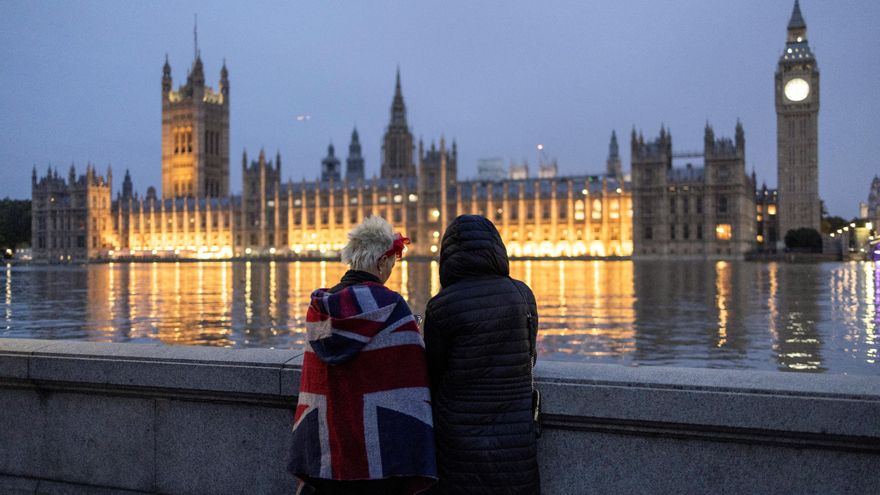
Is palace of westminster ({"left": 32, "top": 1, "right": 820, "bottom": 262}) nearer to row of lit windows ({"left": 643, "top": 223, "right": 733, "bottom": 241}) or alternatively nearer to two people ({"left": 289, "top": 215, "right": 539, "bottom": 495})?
row of lit windows ({"left": 643, "top": 223, "right": 733, "bottom": 241})

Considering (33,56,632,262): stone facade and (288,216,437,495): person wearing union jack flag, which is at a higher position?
(33,56,632,262): stone facade

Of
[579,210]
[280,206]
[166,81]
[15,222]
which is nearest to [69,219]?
[15,222]

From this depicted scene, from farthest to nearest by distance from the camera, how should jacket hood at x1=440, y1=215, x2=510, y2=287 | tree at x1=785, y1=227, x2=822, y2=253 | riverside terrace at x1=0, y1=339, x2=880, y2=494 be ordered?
tree at x1=785, y1=227, x2=822, y2=253
jacket hood at x1=440, y1=215, x2=510, y2=287
riverside terrace at x1=0, y1=339, x2=880, y2=494

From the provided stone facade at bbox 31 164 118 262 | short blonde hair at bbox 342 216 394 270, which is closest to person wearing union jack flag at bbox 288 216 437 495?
short blonde hair at bbox 342 216 394 270

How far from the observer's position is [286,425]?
475 centimetres

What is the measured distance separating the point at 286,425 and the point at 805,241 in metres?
95.1

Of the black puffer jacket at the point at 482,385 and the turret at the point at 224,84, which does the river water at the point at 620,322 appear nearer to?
the black puffer jacket at the point at 482,385

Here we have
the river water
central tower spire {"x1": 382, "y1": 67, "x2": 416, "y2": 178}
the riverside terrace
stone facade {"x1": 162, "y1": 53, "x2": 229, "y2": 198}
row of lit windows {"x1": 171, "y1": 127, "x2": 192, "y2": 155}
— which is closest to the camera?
the riverside terrace

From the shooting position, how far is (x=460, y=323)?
3.84m

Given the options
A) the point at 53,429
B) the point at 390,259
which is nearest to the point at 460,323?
the point at 390,259

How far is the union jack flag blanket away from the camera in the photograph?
12.2 feet

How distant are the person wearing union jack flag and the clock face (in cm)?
11885

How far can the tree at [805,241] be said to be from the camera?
293 feet

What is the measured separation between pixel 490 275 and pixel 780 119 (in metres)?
118
